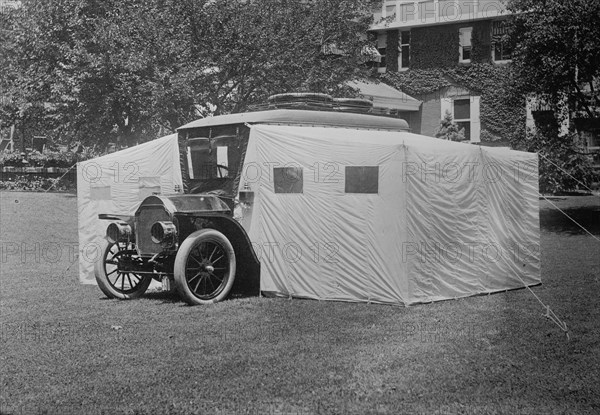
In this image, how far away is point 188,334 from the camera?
9.05 m

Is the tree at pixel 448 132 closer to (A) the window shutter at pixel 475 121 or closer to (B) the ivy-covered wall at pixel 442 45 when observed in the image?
(A) the window shutter at pixel 475 121

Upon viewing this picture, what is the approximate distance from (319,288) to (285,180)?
1.57m

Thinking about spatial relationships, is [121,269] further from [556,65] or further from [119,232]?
[556,65]

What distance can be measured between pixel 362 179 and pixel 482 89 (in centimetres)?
2749

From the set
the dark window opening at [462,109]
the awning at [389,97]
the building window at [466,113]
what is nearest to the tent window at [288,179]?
the awning at [389,97]

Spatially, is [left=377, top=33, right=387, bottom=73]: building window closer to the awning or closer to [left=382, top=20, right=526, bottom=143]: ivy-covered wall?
[left=382, top=20, right=526, bottom=143]: ivy-covered wall

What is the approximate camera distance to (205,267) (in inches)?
444

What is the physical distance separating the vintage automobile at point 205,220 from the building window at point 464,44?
25.5m

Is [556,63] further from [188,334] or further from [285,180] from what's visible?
[188,334]

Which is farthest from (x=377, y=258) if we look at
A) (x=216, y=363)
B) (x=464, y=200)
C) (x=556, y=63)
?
(x=556, y=63)

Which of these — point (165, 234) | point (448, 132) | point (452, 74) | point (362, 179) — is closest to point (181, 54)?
point (448, 132)

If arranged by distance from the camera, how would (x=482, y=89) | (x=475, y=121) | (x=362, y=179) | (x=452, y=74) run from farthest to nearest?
(x=452, y=74), (x=475, y=121), (x=482, y=89), (x=362, y=179)

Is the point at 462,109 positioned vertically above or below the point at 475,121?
above

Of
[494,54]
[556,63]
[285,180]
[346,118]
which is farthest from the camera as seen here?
[494,54]
